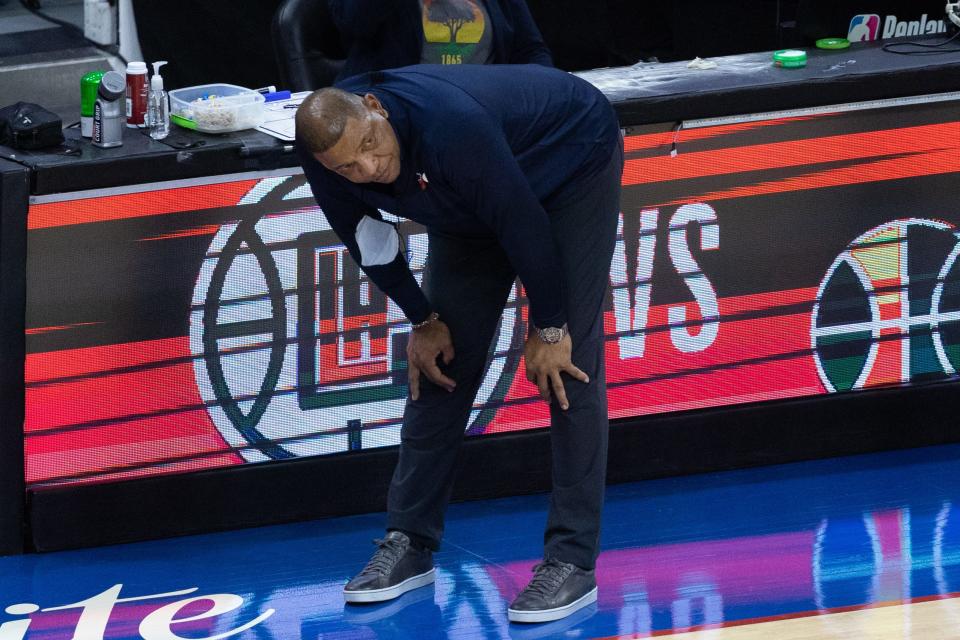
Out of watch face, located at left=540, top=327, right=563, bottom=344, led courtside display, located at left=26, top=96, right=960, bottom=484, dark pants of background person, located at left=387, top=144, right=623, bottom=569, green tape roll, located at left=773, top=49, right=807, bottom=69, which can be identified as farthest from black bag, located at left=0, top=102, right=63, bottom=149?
green tape roll, located at left=773, top=49, right=807, bottom=69

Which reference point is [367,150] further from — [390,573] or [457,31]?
[457,31]

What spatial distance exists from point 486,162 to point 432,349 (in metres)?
0.61

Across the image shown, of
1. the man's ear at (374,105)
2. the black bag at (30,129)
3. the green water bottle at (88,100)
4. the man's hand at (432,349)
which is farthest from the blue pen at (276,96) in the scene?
the man's ear at (374,105)

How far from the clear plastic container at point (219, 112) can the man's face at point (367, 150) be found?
3.22 feet

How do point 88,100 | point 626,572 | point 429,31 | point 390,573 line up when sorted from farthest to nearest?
point 429,31
point 88,100
point 626,572
point 390,573

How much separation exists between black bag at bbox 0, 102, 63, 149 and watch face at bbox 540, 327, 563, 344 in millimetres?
1435

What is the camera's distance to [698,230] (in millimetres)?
4152

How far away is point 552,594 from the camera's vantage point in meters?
3.46

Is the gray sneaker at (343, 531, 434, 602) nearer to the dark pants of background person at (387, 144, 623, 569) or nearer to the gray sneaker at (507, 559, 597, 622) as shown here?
the dark pants of background person at (387, 144, 623, 569)

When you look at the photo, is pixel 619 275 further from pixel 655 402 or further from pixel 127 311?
pixel 127 311

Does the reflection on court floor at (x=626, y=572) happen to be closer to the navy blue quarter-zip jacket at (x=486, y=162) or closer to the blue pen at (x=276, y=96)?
the navy blue quarter-zip jacket at (x=486, y=162)

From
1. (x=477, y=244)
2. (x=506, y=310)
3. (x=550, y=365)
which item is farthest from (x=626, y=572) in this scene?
(x=477, y=244)

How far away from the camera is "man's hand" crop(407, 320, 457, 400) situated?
3.41 m

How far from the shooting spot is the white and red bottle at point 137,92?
3.97 meters
